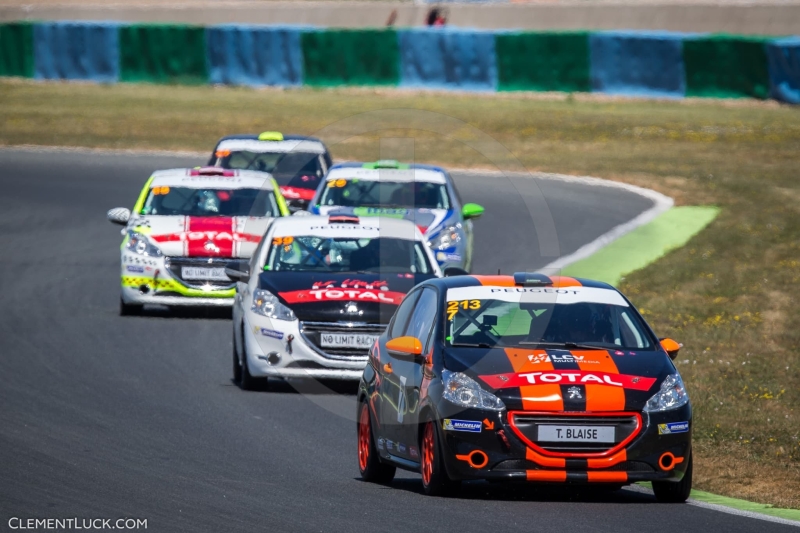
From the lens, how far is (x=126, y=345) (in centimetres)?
1440

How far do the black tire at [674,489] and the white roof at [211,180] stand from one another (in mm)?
9966

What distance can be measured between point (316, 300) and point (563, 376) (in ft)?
15.2

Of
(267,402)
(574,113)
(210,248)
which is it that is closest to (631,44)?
(574,113)

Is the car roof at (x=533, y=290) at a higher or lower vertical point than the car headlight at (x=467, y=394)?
higher

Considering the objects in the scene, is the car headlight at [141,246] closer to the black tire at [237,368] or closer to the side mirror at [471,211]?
the black tire at [237,368]

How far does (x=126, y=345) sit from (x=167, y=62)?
32.4m

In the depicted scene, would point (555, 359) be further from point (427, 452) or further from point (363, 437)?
point (363, 437)

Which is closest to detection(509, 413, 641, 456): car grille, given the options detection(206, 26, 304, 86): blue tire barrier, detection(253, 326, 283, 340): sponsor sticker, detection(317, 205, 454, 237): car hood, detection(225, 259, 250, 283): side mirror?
detection(253, 326, 283, 340): sponsor sticker

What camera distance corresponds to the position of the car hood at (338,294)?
1235cm

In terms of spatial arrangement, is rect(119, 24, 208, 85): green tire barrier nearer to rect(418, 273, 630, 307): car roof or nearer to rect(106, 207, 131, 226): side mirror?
rect(106, 207, 131, 226): side mirror

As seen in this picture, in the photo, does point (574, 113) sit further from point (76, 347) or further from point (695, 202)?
point (76, 347)

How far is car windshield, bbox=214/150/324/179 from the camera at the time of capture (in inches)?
879

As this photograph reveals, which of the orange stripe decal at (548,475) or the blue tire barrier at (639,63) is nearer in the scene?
the orange stripe decal at (548,475)

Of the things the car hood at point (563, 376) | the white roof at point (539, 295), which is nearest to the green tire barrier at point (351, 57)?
the white roof at point (539, 295)
